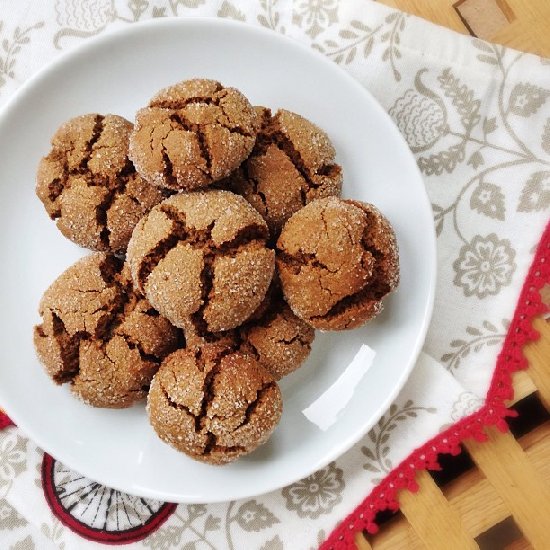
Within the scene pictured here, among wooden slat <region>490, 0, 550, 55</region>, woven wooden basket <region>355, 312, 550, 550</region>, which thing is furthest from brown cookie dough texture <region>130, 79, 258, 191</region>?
woven wooden basket <region>355, 312, 550, 550</region>

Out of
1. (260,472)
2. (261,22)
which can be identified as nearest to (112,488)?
(260,472)

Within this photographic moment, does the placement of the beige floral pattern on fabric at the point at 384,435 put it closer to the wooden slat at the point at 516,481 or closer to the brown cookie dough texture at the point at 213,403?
the wooden slat at the point at 516,481

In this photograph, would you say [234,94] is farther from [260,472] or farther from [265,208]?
[260,472]

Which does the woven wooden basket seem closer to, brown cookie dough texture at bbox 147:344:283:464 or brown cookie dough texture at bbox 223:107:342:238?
brown cookie dough texture at bbox 147:344:283:464

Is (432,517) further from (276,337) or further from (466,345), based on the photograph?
(276,337)

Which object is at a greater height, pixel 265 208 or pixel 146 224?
pixel 146 224
